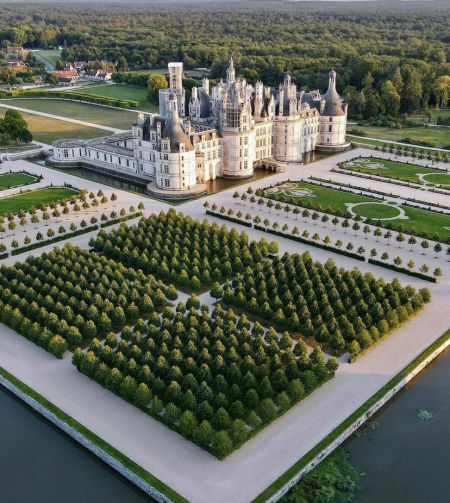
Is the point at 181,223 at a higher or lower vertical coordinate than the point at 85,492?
higher

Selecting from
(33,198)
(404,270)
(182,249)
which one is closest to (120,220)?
(182,249)

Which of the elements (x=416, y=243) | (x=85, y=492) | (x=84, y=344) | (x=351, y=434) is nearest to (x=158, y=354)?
(x=84, y=344)

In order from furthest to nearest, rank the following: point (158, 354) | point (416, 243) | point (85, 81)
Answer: point (85, 81), point (416, 243), point (158, 354)

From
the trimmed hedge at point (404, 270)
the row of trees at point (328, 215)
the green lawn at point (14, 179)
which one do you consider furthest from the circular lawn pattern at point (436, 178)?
the green lawn at point (14, 179)

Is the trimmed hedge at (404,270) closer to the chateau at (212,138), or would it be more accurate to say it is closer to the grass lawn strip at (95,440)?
the chateau at (212,138)

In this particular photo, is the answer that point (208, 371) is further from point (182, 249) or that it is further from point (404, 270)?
point (404, 270)

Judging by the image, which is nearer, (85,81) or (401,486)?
(401,486)

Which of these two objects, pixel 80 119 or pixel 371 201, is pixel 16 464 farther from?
pixel 80 119

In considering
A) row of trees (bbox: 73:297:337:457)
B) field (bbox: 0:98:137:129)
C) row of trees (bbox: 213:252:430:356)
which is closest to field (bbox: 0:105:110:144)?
field (bbox: 0:98:137:129)
